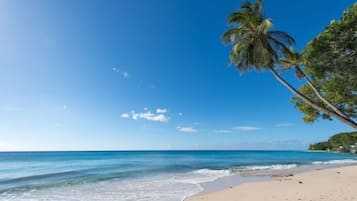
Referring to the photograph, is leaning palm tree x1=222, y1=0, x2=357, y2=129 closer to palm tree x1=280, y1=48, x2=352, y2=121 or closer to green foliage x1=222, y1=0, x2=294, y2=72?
green foliage x1=222, y1=0, x2=294, y2=72

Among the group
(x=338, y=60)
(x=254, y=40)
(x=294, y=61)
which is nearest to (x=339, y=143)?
(x=294, y=61)

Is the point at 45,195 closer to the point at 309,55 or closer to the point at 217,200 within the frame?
the point at 217,200

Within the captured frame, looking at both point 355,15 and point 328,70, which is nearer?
point 355,15

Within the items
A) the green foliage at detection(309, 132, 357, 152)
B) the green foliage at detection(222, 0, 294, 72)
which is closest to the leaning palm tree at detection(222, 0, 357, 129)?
the green foliage at detection(222, 0, 294, 72)

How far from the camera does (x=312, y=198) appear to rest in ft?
25.3

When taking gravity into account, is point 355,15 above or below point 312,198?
above

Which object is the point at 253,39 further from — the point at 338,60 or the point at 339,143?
the point at 339,143

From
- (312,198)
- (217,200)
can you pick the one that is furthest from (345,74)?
(217,200)

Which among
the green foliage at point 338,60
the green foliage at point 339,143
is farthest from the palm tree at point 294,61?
the green foliage at point 339,143

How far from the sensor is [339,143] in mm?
88188

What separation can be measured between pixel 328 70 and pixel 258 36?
9.72ft

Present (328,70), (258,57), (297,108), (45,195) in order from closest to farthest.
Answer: (328,70), (258,57), (45,195), (297,108)

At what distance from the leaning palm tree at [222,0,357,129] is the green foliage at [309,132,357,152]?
7489 cm

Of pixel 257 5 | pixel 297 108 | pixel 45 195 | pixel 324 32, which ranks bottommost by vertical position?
pixel 45 195
